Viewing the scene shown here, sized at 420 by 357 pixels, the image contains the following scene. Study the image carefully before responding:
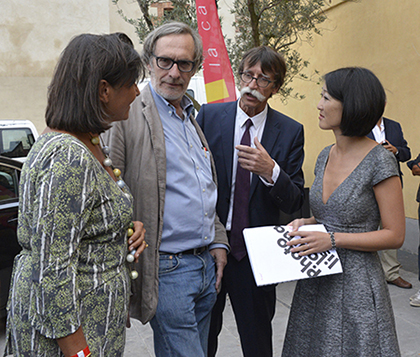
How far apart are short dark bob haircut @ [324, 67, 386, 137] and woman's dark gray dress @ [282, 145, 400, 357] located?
0.48 feet

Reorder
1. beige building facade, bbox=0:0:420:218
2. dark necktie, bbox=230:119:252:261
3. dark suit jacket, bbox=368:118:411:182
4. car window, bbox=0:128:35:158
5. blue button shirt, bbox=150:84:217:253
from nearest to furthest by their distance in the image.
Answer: blue button shirt, bbox=150:84:217:253
dark necktie, bbox=230:119:252:261
dark suit jacket, bbox=368:118:411:182
beige building facade, bbox=0:0:420:218
car window, bbox=0:128:35:158

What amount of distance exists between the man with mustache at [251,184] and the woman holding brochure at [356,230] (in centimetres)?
44

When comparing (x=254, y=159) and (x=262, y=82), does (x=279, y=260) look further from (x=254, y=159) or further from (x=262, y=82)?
(x=262, y=82)

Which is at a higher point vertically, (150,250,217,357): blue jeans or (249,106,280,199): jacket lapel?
(249,106,280,199): jacket lapel

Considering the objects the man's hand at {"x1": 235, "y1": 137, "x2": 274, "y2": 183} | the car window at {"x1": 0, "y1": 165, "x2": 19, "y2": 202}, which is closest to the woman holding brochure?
the man's hand at {"x1": 235, "y1": 137, "x2": 274, "y2": 183}

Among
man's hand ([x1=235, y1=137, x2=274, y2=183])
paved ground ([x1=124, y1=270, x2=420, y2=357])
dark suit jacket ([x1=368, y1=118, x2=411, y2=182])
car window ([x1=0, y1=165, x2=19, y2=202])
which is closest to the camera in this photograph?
man's hand ([x1=235, y1=137, x2=274, y2=183])

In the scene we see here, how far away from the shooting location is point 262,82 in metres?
2.62

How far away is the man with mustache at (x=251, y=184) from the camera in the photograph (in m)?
2.58

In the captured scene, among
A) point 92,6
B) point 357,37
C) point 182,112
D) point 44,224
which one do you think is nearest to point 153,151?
point 182,112

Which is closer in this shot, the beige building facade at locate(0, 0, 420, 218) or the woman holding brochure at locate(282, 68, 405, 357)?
the woman holding brochure at locate(282, 68, 405, 357)

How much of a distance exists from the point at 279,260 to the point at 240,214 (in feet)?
2.06

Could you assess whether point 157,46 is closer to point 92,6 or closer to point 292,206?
point 292,206

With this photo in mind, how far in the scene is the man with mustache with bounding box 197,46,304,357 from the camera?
8.46 ft

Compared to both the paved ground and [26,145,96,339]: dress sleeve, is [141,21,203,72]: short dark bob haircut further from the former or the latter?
the paved ground
